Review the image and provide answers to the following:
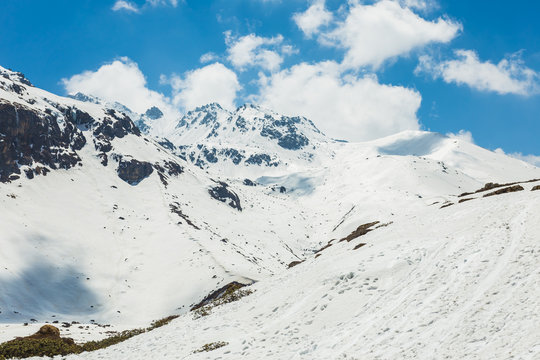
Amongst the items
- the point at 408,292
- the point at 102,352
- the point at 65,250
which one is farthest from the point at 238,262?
the point at 408,292

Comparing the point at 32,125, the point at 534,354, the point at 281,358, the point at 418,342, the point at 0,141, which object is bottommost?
the point at 534,354

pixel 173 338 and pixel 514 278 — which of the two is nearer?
pixel 514 278

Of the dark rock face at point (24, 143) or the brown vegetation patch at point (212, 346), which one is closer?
the brown vegetation patch at point (212, 346)

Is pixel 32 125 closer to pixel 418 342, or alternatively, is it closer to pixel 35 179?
pixel 35 179

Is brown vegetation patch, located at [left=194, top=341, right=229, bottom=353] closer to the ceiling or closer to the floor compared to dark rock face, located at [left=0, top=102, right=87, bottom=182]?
closer to the floor

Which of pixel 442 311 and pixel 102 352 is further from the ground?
pixel 102 352

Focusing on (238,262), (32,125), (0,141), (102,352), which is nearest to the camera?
(102,352)

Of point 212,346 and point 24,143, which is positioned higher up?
point 24,143

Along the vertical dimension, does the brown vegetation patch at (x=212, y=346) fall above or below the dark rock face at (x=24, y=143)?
below

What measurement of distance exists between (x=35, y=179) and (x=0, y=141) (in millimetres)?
21266

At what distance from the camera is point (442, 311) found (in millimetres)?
14109

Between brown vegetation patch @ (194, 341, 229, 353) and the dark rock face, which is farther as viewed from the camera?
the dark rock face

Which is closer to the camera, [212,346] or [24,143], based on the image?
[212,346]

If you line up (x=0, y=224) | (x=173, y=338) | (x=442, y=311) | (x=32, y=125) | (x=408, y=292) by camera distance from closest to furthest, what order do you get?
(x=442, y=311)
(x=408, y=292)
(x=173, y=338)
(x=0, y=224)
(x=32, y=125)
